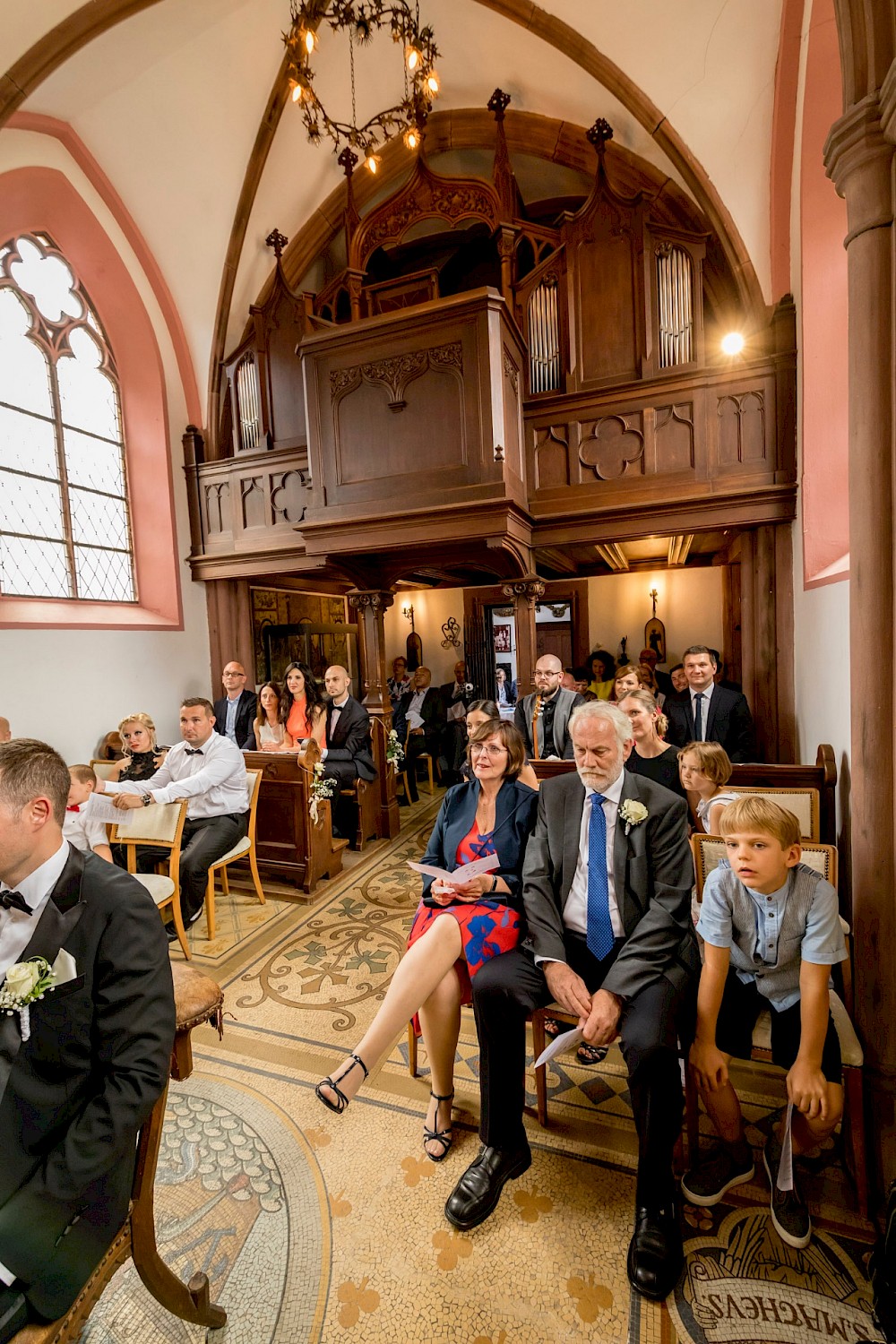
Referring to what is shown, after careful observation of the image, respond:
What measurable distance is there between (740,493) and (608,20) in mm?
4032

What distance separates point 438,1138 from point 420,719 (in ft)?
19.8

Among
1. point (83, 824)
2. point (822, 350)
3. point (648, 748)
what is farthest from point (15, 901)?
point (822, 350)

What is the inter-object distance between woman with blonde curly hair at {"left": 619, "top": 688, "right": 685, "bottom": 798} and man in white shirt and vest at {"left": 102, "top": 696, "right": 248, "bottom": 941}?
271 cm

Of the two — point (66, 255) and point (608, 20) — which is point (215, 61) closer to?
point (66, 255)

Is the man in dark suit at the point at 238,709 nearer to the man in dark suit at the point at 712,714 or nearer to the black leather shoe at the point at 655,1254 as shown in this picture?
the man in dark suit at the point at 712,714

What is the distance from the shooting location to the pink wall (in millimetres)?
3738

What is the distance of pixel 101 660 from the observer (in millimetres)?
5496

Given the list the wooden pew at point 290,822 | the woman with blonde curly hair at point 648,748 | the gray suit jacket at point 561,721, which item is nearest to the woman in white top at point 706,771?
the woman with blonde curly hair at point 648,748

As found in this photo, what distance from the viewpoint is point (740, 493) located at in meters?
4.49

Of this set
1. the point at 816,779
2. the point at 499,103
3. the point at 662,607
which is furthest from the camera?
the point at 662,607

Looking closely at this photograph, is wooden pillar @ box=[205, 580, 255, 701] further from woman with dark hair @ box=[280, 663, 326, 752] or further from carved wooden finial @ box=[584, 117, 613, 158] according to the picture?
carved wooden finial @ box=[584, 117, 613, 158]

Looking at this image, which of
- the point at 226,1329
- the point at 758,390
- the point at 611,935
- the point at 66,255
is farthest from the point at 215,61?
the point at 226,1329

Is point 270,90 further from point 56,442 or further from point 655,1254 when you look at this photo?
point 655,1254

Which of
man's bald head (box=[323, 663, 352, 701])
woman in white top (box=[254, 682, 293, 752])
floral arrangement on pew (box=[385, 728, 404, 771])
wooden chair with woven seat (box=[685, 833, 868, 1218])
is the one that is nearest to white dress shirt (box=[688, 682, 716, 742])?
wooden chair with woven seat (box=[685, 833, 868, 1218])
